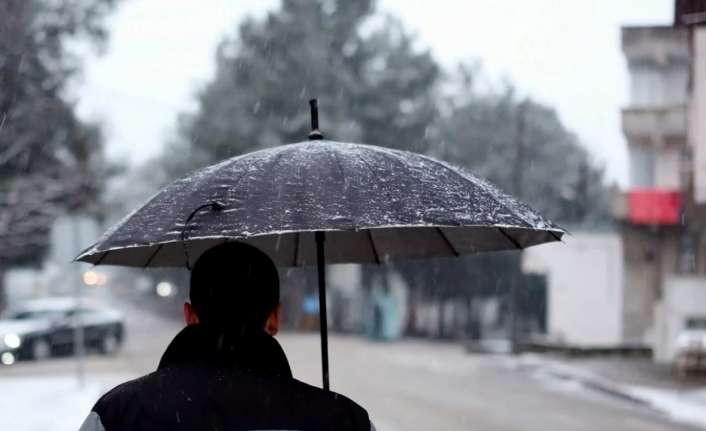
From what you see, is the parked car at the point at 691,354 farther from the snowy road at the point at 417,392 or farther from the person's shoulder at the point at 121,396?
the person's shoulder at the point at 121,396

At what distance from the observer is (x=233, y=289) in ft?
8.72

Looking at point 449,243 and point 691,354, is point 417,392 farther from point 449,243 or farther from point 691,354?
point 449,243

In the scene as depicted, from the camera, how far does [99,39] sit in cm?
2952

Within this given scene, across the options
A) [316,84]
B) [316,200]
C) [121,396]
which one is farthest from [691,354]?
[316,84]

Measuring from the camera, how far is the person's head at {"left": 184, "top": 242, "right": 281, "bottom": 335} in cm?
263

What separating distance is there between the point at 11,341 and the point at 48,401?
10249 mm

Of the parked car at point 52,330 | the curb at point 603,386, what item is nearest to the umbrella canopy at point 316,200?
the curb at point 603,386

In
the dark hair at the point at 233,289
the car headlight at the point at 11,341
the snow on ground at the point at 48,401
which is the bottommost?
the car headlight at the point at 11,341

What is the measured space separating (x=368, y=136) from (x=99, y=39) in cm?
1375

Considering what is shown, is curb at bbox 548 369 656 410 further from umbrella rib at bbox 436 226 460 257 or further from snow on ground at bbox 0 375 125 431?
umbrella rib at bbox 436 226 460 257

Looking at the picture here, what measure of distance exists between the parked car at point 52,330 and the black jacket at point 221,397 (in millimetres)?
22542

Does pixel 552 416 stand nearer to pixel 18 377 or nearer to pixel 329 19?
pixel 18 377

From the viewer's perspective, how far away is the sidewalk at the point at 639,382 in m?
15.7

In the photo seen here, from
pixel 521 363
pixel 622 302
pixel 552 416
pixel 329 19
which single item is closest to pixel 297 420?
pixel 552 416
